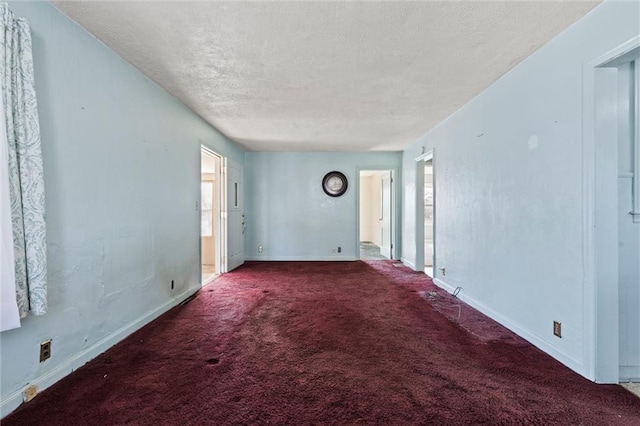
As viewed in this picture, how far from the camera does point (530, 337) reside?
2.36 meters

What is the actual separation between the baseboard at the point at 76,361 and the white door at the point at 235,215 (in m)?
2.29

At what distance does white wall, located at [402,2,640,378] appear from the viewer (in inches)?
75.6

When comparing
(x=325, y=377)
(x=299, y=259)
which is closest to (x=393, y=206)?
(x=299, y=259)

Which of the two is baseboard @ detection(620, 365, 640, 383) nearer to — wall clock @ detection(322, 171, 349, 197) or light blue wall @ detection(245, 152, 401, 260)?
light blue wall @ detection(245, 152, 401, 260)

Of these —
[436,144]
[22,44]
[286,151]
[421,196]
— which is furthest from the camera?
[286,151]

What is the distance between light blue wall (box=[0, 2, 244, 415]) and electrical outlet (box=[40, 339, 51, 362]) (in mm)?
33

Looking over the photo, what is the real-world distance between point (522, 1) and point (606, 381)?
2.36m

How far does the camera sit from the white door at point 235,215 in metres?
5.16

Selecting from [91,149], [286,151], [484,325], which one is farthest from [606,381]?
[286,151]

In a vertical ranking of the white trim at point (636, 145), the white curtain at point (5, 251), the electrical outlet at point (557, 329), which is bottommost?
the electrical outlet at point (557, 329)

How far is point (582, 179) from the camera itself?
1.89 meters

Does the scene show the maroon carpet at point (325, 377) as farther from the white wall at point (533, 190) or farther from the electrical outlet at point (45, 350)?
the white wall at point (533, 190)

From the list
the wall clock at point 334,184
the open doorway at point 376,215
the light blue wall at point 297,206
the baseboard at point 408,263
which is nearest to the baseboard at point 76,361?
the light blue wall at point 297,206

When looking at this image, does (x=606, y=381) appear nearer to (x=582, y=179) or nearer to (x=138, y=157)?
(x=582, y=179)
